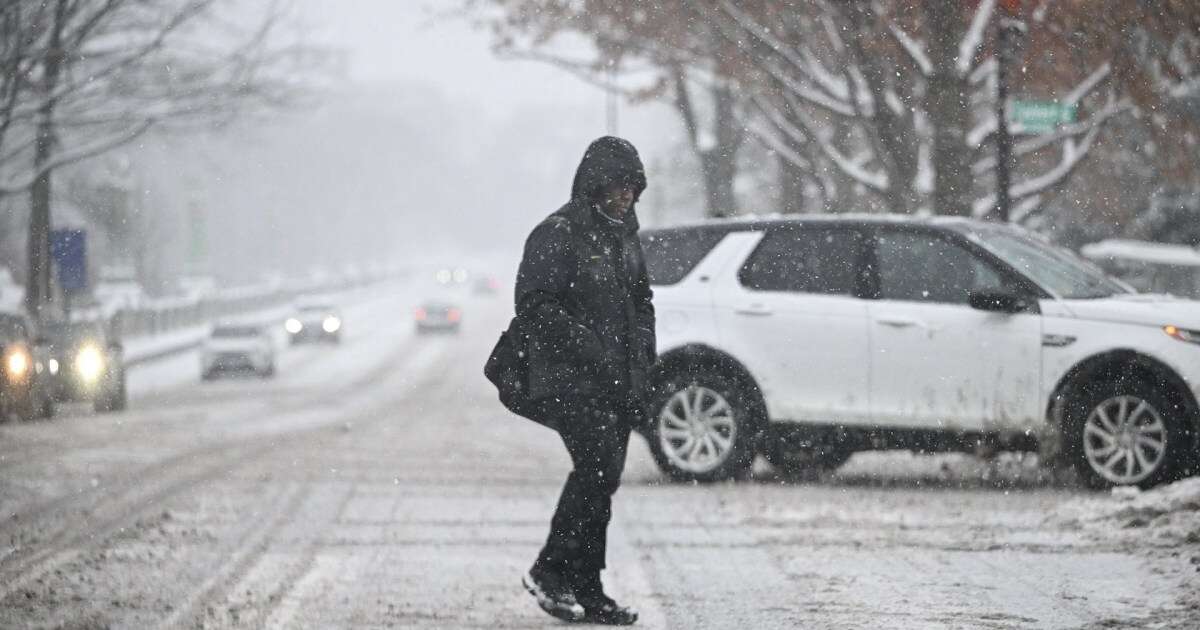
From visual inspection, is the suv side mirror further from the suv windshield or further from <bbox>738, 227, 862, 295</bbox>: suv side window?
<bbox>738, 227, 862, 295</bbox>: suv side window

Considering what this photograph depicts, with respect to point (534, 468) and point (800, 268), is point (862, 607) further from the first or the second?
point (534, 468)

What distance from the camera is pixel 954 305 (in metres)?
11.0

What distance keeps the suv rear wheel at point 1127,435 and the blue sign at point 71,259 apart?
27.6 m

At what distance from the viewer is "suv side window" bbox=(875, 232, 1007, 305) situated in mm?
11070

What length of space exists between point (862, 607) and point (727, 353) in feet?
15.8

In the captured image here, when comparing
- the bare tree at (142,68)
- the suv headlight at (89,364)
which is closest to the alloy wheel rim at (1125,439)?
the suv headlight at (89,364)

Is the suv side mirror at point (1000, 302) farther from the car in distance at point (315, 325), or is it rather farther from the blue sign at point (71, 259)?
the car in distance at point (315, 325)

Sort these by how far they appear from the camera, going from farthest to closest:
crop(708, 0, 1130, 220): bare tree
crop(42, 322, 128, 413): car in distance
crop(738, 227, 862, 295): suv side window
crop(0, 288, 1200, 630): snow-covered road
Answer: crop(42, 322, 128, 413): car in distance → crop(708, 0, 1130, 220): bare tree → crop(738, 227, 862, 295): suv side window → crop(0, 288, 1200, 630): snow-covered road

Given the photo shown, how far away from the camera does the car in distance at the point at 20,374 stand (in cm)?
1870

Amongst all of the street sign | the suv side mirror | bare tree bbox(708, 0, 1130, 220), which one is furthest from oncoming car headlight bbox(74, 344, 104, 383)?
the suv side mirror

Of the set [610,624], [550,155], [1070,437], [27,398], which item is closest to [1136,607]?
[610,624]

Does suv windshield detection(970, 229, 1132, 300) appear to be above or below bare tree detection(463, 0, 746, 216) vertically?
below

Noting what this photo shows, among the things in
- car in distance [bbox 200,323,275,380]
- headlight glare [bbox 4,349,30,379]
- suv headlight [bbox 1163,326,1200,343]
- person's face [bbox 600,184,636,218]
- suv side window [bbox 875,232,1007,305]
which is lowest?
car in distance [bbox 200,323,275,380]

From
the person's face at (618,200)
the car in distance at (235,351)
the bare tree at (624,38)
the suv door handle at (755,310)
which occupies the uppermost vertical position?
the bare tree at (624,38)
